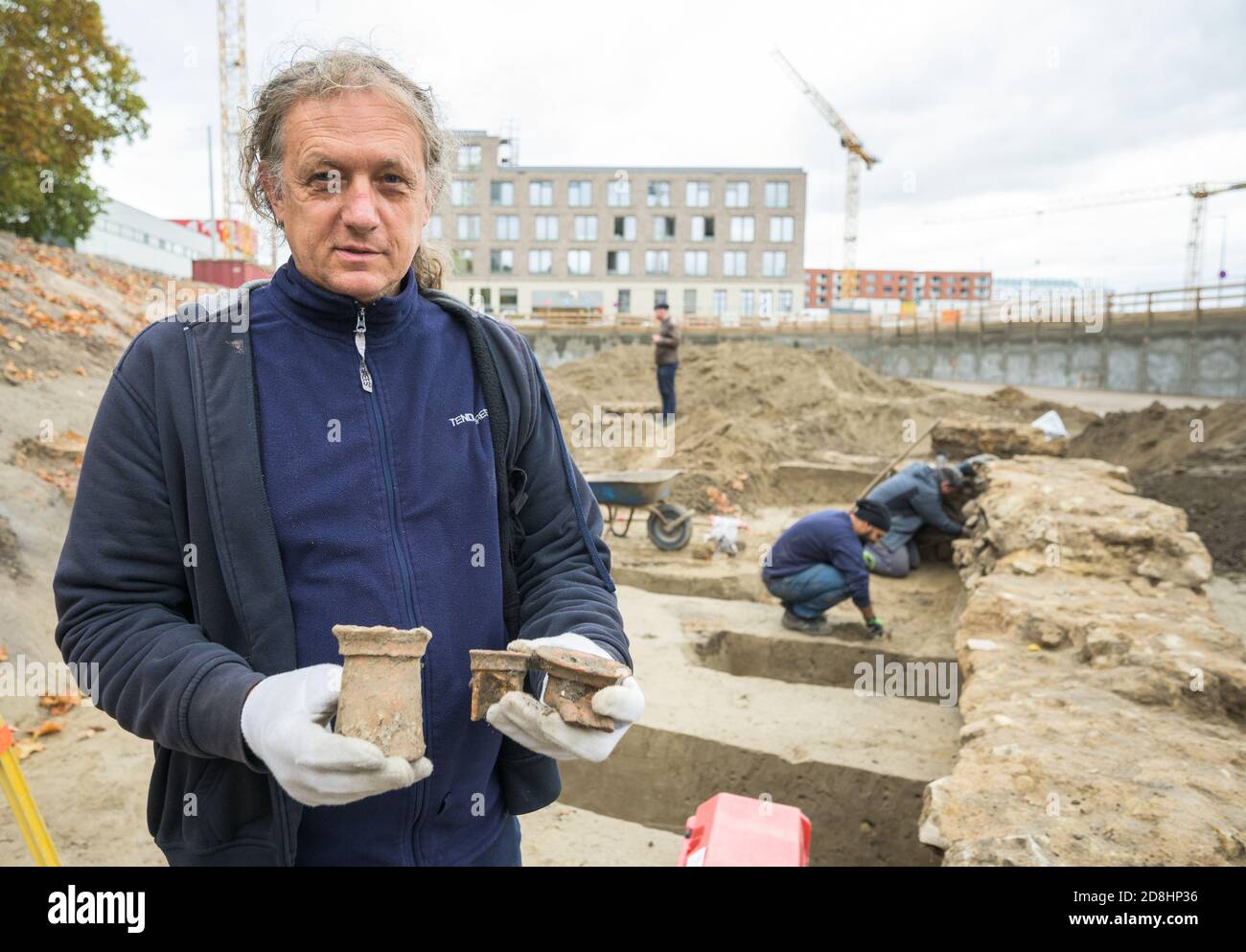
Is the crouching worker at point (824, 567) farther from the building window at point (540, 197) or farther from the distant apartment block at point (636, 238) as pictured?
the building window at point (540, 197)

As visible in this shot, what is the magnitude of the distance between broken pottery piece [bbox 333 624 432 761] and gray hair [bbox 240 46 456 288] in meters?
0.79

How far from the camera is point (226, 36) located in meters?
47.5

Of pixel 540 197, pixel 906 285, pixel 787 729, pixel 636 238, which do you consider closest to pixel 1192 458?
pixel 787 729

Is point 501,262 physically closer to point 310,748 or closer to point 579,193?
point 579,193

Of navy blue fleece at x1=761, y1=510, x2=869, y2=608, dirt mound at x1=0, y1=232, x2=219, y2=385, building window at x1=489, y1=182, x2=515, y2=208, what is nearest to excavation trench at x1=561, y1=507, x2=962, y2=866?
navy blue fleece at x1=761, y1=510, x2=869, y2=608

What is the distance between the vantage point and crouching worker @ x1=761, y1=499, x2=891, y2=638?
20.9 feet

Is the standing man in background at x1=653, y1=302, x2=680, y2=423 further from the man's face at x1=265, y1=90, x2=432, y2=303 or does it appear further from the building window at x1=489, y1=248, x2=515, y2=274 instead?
the building window at x1=489, y1=248, x2=515, y2=274

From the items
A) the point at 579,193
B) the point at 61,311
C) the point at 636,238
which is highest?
the point at 579,193

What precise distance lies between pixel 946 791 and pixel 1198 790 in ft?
2.43

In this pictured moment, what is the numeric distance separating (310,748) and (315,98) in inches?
40.5

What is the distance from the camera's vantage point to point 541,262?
44.1 m

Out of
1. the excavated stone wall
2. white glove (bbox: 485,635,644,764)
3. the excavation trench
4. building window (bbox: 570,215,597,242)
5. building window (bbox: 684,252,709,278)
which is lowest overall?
the excavation trench

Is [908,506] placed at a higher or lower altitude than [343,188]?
lower
